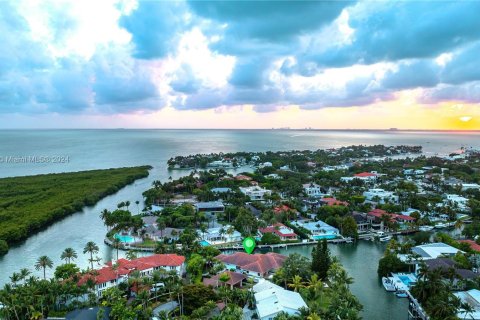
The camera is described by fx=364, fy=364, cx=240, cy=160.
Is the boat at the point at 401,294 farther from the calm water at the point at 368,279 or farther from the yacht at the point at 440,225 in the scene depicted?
the yacht at the point at 440,225

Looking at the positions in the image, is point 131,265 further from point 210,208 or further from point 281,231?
point 210,208

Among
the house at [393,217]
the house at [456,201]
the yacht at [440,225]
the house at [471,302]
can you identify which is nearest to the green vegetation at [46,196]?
the house at [471,302]

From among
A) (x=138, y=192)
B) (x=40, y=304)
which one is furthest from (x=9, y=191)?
(x=40, y=304)

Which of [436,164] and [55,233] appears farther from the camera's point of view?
[436,164]

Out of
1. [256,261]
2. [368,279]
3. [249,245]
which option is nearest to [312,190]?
[249,245]

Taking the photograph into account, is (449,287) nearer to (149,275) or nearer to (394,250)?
(394,250)

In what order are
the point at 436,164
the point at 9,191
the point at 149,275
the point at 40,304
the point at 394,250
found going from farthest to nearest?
the point at 436,164
the point at 9,191
the point at 394,250
the point at 149,275
the point at 40,304

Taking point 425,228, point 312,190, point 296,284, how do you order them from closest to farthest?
point 296,284 → point 425,228 → point 312,190
